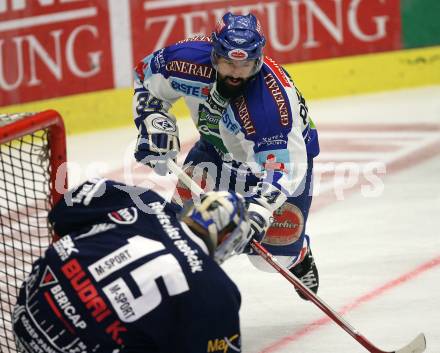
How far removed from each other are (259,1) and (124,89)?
103 cm

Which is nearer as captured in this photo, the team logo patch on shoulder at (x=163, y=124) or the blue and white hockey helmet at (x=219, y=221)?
the blue and white hockey helmet at (x=219, y=221)

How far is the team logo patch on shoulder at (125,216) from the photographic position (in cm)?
314

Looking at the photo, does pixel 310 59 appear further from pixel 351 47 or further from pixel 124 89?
pixel 124 89

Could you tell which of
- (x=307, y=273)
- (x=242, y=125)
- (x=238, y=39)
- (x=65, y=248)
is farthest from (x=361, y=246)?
(x=65, y=248)

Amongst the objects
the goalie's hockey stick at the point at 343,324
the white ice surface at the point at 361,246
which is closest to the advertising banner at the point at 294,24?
the white ice surface at the point at 361,246

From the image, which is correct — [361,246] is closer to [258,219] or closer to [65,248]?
[258,219]

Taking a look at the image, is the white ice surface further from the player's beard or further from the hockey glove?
the player's beard

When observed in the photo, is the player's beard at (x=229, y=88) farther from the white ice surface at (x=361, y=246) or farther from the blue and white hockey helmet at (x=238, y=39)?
the white ice surface at (x=361, y=246)

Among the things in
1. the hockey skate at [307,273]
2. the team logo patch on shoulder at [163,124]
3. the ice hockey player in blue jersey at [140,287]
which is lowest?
the hockey skate at [307,273]

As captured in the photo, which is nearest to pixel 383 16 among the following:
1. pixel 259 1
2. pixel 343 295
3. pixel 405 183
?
pixel 259 1

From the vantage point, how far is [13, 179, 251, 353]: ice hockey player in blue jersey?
299 cm

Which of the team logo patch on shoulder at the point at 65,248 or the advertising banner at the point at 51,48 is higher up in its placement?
the team logo patch on shoulder at the point at 65,248

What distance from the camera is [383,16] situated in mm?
7762

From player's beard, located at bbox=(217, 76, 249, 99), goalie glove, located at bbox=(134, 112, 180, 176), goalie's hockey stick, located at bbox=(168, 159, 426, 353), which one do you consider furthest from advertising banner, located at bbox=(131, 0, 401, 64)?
goalie's hockey stick, located at bbox=(168, 159, 426, 353)
